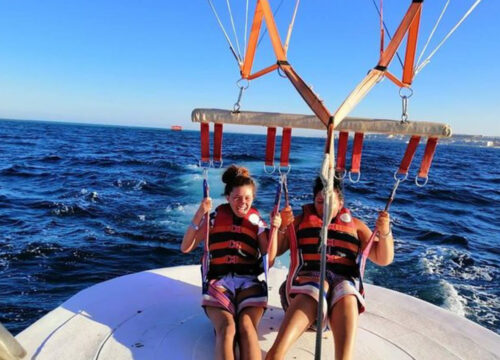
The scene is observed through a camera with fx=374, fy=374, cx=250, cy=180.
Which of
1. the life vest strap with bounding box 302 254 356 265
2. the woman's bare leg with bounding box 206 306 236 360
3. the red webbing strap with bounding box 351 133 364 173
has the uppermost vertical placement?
the red webbing strap with bounding box 351 133 364 173

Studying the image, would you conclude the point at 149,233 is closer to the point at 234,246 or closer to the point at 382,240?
the point at 234,246

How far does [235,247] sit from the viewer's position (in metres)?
2.93

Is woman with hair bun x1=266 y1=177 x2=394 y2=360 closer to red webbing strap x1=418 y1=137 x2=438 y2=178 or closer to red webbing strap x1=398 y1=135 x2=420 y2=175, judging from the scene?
red webbing strap x1=398 y1=135 x2=420 y2=175

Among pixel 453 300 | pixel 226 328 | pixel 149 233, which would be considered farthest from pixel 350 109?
pixel 149 233

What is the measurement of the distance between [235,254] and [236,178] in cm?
60

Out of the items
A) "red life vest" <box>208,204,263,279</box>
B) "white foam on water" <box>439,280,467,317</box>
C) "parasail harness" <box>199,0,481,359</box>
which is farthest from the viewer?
"white foam on water" <box>439,280,467,317</box>

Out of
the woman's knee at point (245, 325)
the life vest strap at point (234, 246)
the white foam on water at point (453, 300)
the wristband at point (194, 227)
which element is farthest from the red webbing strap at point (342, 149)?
the white foam on water at point (453, 300)

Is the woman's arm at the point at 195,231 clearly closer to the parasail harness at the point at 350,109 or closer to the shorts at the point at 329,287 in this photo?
the parasail harness at the point at 350,109

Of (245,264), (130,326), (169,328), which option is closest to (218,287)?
(245,264)

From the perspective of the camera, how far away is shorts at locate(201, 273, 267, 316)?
8.82ft

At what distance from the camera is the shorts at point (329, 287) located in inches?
102

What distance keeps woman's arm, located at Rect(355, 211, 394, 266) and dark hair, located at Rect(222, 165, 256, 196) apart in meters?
0.94

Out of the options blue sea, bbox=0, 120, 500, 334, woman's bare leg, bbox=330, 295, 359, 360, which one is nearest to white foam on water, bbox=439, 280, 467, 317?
blue sea, bbox=0, 120, 500, 334

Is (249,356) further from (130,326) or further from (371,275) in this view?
(371,275)
